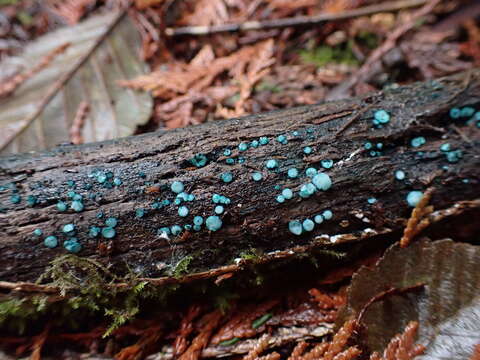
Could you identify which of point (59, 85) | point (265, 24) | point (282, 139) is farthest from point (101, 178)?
point (265, 24)

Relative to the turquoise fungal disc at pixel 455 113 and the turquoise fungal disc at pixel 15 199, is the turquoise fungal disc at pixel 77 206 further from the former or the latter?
the turquoise fungal disc at pixel 455 113

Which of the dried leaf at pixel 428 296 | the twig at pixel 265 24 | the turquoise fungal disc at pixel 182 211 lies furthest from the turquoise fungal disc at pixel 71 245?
the twig at pixel 265 24

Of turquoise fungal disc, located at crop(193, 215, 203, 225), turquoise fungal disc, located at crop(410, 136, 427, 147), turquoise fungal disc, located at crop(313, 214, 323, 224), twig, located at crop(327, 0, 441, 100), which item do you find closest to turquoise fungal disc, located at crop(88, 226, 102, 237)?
turquoise fungal disc, located at crop(193, 215, 203, 225)

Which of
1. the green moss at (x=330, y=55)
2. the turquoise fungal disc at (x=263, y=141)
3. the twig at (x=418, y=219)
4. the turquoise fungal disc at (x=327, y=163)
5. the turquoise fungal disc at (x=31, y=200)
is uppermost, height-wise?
the green moss at (x=330, y=55)

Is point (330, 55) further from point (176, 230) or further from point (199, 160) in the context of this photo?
point (176, 230)

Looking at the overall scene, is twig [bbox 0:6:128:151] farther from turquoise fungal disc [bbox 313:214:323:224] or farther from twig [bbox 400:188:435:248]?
twig [bbox 400:188:435:248]

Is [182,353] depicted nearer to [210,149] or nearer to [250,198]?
[250,198]
